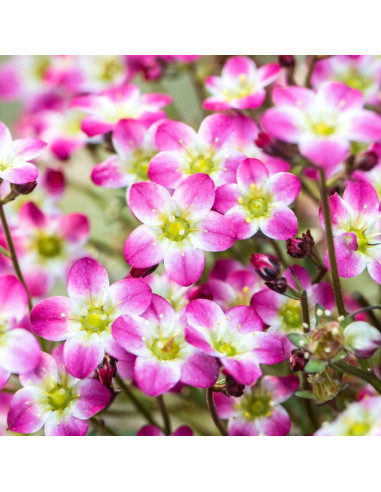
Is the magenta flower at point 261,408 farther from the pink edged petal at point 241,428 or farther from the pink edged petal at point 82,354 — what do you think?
the pink edged petal at point 82,354

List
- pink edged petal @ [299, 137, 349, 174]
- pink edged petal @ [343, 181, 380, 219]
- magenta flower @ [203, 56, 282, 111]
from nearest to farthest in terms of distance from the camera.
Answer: pink edged petal @ [299, 137, 349, 174], pink edged petal @ [343, 181, 380, 219], magenta flower @ [203, 56, 282, 111]

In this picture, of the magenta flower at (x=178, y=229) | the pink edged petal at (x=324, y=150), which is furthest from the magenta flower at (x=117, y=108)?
the pink edged petal at (x=324, y=150)

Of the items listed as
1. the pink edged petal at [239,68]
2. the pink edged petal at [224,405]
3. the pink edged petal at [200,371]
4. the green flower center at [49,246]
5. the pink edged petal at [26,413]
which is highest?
the pink edged petal at [239,68]

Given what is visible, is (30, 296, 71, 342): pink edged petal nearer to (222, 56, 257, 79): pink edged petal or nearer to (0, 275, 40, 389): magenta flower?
(0, 275, 40, 389): magenta flower

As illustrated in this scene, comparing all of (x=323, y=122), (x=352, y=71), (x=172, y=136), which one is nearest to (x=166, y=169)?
(x=172, y=136)

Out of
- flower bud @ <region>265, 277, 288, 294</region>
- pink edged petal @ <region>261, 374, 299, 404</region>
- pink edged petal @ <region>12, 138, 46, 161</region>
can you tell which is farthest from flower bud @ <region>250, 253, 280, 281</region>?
pink edged petal @ <region>12, 138, 46, 161</region>
